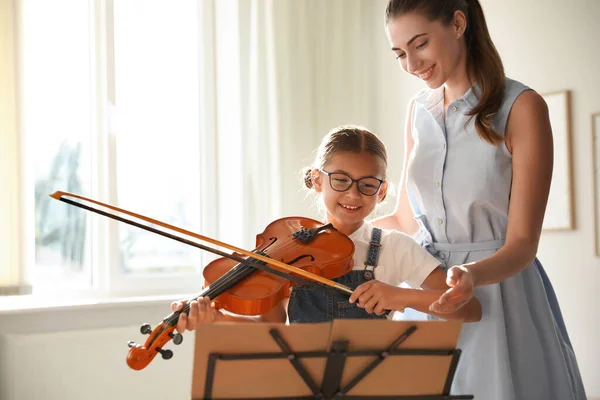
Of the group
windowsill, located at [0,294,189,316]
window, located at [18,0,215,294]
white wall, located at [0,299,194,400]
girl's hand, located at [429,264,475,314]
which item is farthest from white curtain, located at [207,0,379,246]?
girl's hand, located at [429,264,475,314]

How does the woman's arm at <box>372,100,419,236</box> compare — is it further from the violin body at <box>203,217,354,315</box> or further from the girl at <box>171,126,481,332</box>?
the violin body at <box>203,217,354,315</box>

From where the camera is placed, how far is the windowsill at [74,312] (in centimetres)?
297

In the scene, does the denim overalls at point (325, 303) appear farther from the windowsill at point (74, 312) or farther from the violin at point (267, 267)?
the windowsill at point (74, 312)

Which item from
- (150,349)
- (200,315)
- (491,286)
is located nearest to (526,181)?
(491,286)

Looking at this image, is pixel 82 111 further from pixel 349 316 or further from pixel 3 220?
pixel 349 316

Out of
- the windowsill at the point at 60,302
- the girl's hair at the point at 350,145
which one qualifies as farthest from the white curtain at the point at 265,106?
the girl's hair at the point at 350,145

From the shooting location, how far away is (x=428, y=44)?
1651mm

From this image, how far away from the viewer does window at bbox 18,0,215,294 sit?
3434 mm

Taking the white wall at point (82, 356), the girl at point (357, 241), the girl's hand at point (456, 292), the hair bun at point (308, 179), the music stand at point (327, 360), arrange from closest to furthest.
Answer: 1. the music stand at point (327, 360)
2. the girl's hand at point (456, 292)
3. the girl at point (357, 241)
4. the hair bun at point (308, 179)
5. the white wall at point (82, 356)

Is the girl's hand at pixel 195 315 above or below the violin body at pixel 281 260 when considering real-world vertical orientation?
below

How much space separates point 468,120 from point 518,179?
0.19 metres

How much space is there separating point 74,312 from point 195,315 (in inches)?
72.0

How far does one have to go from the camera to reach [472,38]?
173 centimetres

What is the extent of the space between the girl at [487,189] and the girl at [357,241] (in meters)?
0.07
